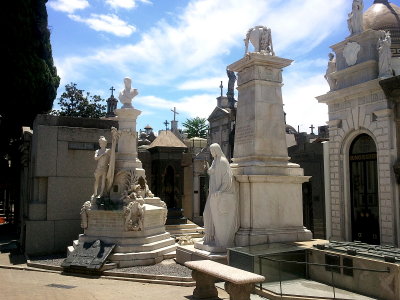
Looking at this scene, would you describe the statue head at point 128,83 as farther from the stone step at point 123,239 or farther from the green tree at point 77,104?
the green tree at point 77,104

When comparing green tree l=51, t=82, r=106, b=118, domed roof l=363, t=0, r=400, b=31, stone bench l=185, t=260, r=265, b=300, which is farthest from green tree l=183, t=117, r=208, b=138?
stone bench l=185, t=260, r=265, b=300

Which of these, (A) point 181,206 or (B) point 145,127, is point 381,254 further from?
(B) point 145,127

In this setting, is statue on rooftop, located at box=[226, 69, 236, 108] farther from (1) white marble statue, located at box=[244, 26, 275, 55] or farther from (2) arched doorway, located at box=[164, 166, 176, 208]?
(1) white marble statue, located at box=[244, 26, 275, 55]

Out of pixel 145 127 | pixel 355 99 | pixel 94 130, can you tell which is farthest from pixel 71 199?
pixel 145 127

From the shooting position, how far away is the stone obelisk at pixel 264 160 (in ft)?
28.2

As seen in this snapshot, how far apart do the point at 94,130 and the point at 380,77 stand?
29.4 ft

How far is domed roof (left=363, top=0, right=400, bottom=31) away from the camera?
1645 centimetres

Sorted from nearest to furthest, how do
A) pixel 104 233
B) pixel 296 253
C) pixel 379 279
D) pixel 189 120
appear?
pixel 379 279 < pixel 296 253 < pixel 104 233 < pixel 189 120

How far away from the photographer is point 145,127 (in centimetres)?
4875

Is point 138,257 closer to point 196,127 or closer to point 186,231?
point 186,231

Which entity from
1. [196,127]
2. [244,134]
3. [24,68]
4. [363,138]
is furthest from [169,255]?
[196,127]

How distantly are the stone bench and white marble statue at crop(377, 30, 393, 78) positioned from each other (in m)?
7.80

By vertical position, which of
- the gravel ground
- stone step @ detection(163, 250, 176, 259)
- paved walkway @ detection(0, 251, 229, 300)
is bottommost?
paved walkway @ detection(0, 251, 229, 300)

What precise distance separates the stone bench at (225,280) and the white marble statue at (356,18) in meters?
9.52
